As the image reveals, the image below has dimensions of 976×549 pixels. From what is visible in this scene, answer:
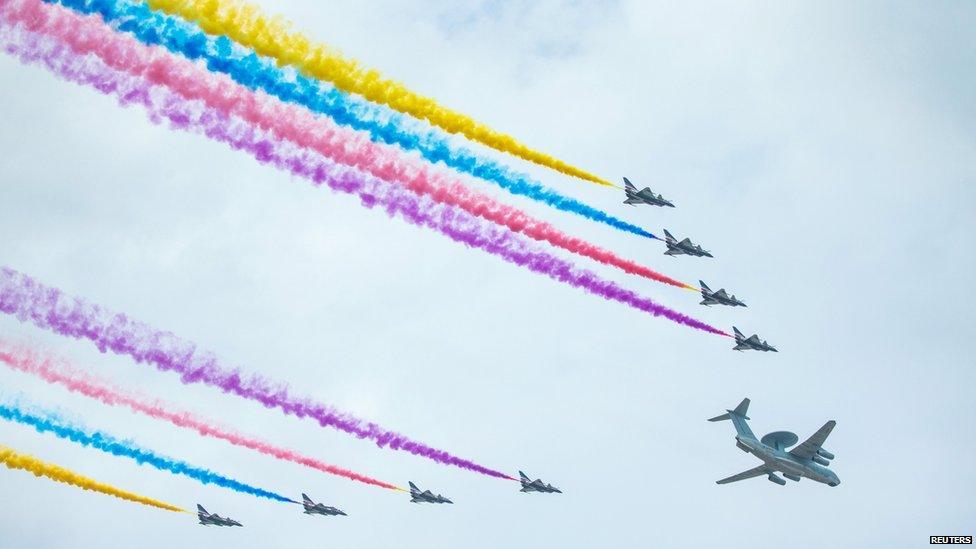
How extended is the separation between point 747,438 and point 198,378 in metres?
27.4

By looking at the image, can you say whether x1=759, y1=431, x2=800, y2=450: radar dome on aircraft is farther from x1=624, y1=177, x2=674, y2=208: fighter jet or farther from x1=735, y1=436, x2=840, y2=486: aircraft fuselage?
x1=624, y1=177, x2=674, y2=208: fighter jet

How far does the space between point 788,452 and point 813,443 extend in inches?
47.8

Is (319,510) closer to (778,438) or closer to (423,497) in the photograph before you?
(423,497)

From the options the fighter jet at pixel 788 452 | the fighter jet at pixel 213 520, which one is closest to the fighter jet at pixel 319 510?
the fighter jet at pixel 213 520

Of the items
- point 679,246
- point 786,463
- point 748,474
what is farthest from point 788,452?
point 679,246

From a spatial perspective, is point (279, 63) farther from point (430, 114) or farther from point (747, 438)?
point (747, 438)

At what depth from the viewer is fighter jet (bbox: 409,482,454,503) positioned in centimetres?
6544

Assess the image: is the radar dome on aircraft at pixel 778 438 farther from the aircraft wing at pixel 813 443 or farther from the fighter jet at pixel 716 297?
the fighter jet at pixel 716 297

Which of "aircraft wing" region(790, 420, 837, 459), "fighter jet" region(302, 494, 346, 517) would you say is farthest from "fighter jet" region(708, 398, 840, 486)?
"fighter jet" region(302, 494, 346, 517)

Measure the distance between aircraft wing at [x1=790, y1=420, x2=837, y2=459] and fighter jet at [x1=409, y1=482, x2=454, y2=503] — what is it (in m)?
15.7

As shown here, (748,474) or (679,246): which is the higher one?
(679,246)

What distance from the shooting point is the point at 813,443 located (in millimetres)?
65562

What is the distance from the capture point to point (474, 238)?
50719 mm

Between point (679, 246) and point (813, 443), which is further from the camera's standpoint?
point (813, 443)
